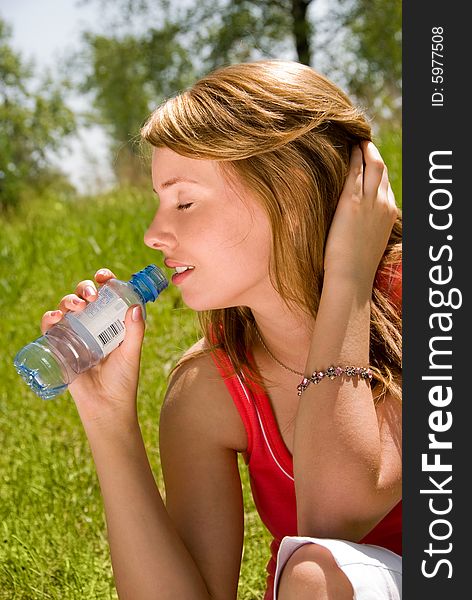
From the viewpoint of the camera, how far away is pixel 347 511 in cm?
177

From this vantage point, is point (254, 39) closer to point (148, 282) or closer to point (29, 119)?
point (29, 119)

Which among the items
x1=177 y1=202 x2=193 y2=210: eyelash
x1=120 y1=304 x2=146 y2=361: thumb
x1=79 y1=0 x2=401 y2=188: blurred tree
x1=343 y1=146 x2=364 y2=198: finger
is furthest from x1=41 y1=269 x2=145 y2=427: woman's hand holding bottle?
x1=79 y1=0 x2=401 y2=188: blurred tree

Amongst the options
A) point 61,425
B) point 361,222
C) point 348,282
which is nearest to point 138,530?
point 348,282

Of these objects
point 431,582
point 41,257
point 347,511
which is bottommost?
point 431,582

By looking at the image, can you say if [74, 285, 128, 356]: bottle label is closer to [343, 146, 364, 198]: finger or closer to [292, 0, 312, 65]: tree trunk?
[343, 146, 364, 198]: finger

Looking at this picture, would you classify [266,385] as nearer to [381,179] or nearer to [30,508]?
[381,179]

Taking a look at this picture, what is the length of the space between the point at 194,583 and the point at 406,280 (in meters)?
0.78

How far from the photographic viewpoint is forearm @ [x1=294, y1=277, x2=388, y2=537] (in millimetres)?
1777

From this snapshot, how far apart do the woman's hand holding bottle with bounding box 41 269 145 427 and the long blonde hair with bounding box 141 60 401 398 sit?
1.12ft

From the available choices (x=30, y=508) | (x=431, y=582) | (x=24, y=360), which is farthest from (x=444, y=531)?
(x=30, y=508)

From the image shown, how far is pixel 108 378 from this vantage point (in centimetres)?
202

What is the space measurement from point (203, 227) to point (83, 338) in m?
0.34

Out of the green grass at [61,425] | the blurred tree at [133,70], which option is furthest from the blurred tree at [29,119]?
the green grass at [61,425]

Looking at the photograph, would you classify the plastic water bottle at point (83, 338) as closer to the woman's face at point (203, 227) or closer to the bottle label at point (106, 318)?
the bottle label at point (106, 318)
